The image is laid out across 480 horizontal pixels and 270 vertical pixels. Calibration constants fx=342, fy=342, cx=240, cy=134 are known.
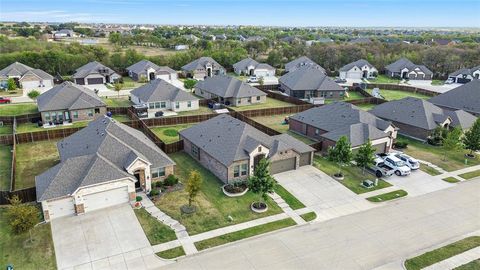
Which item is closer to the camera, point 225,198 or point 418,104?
point 225,198

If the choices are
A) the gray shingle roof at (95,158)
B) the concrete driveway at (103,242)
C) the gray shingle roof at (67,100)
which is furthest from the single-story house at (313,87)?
the concrete driveway at (103,242)

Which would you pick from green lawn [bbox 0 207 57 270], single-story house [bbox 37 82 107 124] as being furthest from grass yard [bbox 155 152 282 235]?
single-story house [bbox 37 82 107 124]

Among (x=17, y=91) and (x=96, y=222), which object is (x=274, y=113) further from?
(x=17, y=91)

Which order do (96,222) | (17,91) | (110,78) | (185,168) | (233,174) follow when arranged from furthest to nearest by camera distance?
(110,78)
(17,91)
(185,168)
(233,174)
(96,222)

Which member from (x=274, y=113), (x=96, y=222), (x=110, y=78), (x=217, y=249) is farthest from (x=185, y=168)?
(x=110, y=78)

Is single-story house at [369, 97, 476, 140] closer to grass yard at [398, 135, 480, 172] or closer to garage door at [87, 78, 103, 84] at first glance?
grass yard at [398, 135, 480, 172]

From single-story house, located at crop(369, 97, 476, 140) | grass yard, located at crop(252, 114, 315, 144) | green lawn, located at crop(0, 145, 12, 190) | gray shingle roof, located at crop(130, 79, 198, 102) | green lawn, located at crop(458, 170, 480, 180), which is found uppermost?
gray shingle roof, located at crop(130, 79, 198, 102)

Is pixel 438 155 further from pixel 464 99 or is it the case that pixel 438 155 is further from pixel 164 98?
pixel 164 98
